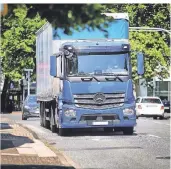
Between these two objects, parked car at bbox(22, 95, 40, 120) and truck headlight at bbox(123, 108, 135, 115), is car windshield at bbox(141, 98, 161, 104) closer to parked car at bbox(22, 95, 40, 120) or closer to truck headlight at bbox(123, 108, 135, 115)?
parked car at bbox(22, 95, 40, 120)

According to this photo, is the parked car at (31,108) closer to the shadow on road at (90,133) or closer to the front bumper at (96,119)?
the shadow on road at (90,133)

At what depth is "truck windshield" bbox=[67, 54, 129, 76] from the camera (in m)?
20.0

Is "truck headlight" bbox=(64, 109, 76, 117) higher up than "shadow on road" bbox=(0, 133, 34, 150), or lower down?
higher up

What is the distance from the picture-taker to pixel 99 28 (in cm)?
588

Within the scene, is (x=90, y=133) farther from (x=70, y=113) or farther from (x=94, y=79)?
(x=94, y=79)

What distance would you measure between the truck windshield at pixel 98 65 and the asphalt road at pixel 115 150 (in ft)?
6.89

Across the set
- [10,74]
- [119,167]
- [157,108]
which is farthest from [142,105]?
[119,167]

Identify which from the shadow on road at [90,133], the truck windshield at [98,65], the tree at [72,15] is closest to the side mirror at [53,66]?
the truck windshield at [98,65]

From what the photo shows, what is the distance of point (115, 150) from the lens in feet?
51.4

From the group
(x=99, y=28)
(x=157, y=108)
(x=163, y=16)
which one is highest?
(x=163, y=16)

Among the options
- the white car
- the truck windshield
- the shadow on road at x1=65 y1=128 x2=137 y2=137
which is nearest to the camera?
the truck windshield

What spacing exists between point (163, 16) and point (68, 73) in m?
27.3

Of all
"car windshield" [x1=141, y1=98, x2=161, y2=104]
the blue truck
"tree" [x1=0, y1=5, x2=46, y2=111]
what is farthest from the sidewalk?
"tree" [x1=0, y1=5, x2=46, y2=111]

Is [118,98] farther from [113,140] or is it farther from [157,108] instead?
[157,108]
